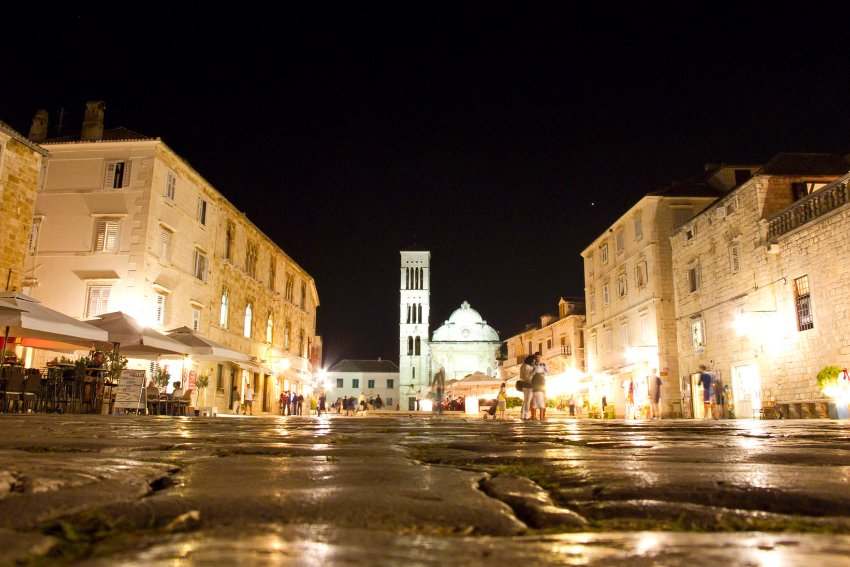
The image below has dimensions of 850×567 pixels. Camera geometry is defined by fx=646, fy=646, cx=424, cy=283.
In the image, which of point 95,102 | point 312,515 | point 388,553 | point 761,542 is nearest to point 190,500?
point 312,515

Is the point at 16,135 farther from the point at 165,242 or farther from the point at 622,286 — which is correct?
the point at 622,286

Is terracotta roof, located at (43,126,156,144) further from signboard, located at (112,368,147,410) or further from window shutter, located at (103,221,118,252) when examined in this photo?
signboard, located at (112,368,147,410)

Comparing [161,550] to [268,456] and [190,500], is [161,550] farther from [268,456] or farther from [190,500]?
[268,456]

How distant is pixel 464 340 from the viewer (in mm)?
91562

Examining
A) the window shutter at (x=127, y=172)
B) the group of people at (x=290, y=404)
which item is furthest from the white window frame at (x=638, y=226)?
the window shutter at (x=127, y=172)

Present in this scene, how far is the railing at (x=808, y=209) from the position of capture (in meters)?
17.2

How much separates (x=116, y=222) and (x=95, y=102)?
17.9 feet

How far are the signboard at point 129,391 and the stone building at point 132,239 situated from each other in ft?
25.8

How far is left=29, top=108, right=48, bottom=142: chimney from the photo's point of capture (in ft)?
87.4

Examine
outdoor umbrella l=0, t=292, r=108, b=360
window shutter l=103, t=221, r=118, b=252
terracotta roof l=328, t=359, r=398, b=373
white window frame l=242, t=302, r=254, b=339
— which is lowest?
outdoor umbrella l=0, t=292, r=108, b=360

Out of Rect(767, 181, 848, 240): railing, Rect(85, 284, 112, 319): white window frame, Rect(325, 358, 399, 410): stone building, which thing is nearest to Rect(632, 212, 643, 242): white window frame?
Rect(767, 181, 848, 240): railing

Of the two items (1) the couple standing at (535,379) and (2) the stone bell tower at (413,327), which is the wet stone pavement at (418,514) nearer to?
(1) the couple standing at (535,379)

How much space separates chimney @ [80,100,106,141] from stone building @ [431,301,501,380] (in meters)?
67.8

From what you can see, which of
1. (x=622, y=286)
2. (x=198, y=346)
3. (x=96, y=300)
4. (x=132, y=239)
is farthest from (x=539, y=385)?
(x=622, y=286)
